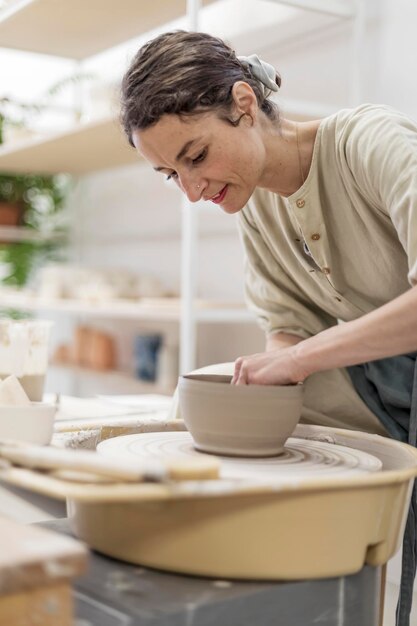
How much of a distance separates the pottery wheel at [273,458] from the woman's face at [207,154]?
1.31 feet

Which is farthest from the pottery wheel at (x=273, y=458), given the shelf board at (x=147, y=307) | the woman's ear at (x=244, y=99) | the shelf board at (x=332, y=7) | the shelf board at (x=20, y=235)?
the shelf board at (x=20, y=235)

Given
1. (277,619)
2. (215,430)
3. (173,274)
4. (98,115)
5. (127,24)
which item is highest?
(127,24)

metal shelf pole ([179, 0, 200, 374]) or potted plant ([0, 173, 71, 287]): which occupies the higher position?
potted plant ([0, 173, 71, 287])

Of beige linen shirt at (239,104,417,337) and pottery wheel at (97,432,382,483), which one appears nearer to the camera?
pottery wheel at (97,432,382,483)

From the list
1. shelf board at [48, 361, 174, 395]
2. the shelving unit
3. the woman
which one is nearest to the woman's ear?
the woman

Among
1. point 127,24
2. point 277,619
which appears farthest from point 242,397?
point 127,24

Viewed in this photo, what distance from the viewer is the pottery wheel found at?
969mm

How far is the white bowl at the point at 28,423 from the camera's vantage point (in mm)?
1258

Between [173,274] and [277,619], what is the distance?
2.86 meters

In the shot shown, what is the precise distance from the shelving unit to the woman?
94 centimetres

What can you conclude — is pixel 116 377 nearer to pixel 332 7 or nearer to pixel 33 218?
pixel 33 218

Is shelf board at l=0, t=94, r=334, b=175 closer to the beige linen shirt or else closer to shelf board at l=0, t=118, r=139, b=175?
shelf board at l=0, t=118, r=139, b=175

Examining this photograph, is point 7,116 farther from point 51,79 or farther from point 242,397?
point 242,397

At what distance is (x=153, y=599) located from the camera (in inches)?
31.0
